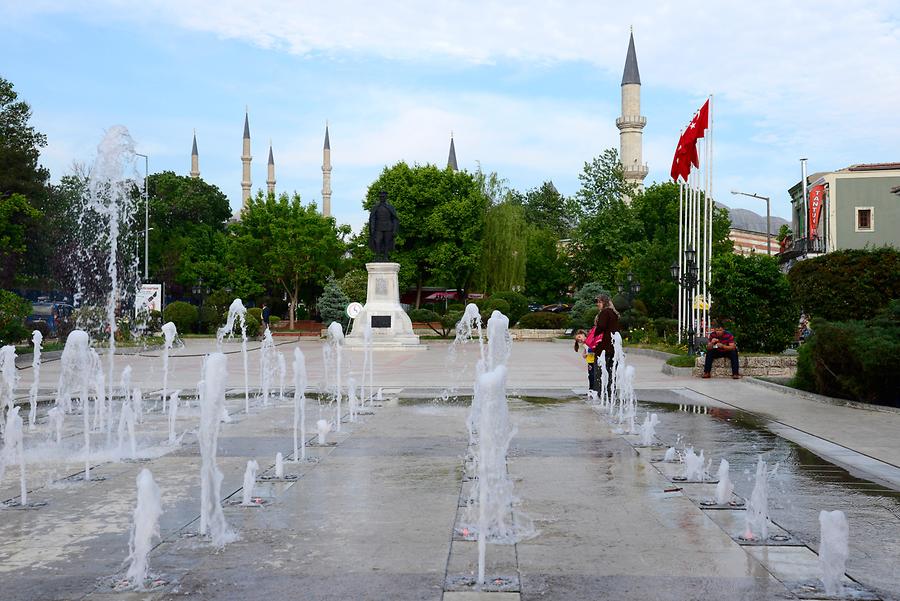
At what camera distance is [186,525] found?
233 inches

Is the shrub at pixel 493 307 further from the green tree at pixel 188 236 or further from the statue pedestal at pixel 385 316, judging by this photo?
the green tree at pixel 188 236

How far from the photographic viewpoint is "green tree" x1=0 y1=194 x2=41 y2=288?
98.7ft

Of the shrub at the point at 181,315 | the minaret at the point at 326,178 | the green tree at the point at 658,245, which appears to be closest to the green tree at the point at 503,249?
the green tree at the point at 658,245

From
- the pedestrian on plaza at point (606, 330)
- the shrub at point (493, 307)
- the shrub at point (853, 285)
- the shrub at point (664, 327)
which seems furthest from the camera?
the shrub at point (493, 307)

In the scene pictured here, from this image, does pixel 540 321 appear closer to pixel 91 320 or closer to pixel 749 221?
pixel 91 320

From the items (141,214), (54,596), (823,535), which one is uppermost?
(141,214)

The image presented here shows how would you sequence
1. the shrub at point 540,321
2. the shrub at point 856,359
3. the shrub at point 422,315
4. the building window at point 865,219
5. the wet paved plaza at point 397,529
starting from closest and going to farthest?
the wet paved plaza at point 397,529, the shrub at point 856,359, the shrub at point 540,321, the shrub at point 422,315, the building window at point 865,219

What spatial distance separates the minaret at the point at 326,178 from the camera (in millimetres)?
124438

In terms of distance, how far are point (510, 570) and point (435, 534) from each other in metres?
0.88

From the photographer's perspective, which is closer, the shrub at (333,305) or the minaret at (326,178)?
the shrub at (333,305)

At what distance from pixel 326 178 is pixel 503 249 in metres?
69.9

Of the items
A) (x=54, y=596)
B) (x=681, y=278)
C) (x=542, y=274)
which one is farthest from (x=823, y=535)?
(x=542, y=274)

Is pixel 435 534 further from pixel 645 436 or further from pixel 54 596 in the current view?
pixel 645 436

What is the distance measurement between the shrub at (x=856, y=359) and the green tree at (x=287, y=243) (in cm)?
4529
